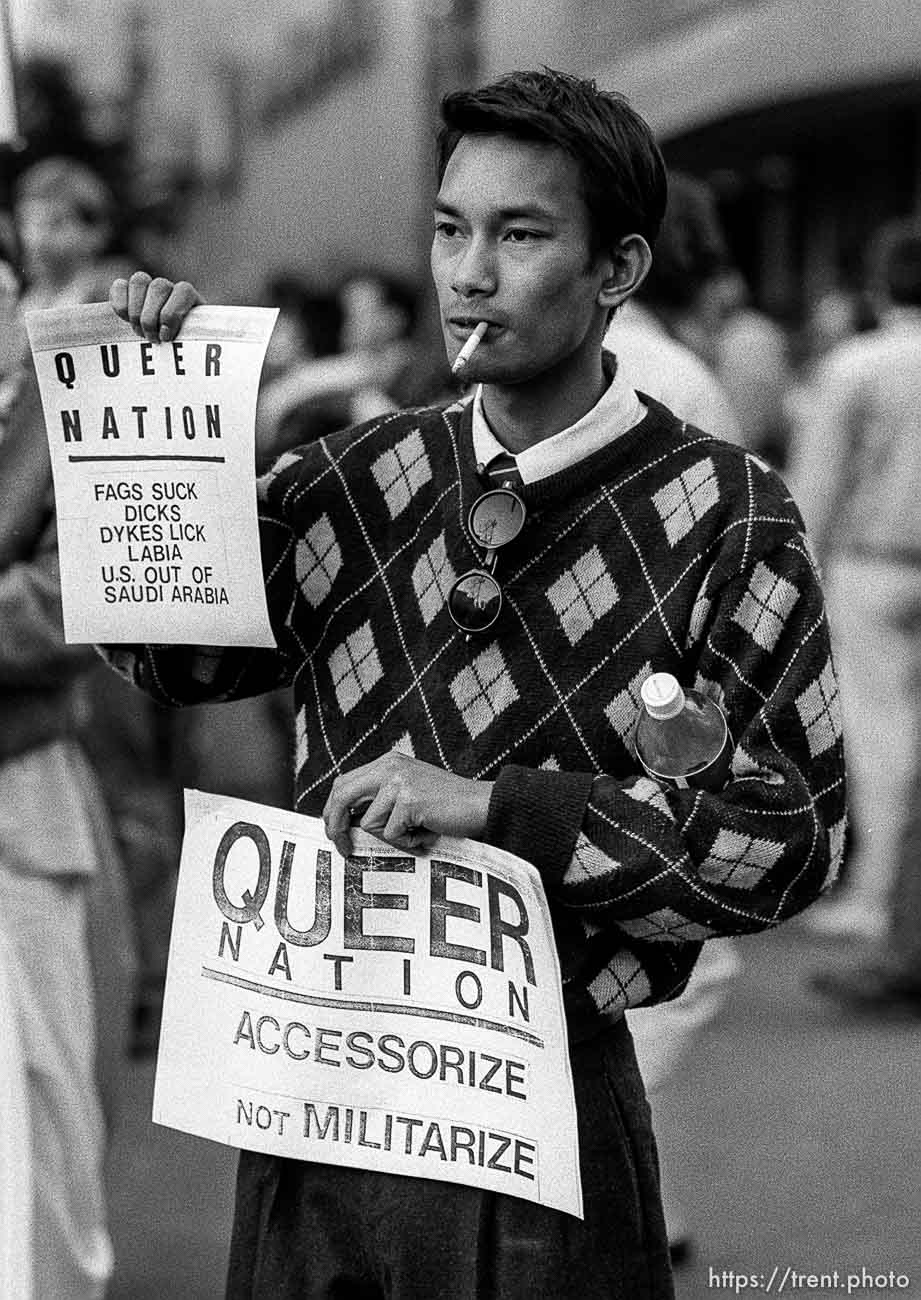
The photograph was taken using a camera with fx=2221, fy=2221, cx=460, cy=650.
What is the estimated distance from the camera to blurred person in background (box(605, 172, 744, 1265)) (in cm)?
389

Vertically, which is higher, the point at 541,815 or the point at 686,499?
the point at 686,499

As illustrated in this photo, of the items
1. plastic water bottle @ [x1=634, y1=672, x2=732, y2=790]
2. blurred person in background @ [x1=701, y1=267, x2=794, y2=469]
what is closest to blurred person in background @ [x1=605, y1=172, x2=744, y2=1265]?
plastic water bottle @ [x1=634, y1=672, x2=732, y2=790]

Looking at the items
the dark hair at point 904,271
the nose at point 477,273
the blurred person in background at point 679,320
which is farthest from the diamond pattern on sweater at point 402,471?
the dark hair at point 904,271

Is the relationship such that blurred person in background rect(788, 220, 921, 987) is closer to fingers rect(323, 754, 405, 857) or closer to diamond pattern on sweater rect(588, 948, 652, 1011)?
diamond pattern on sweater rect(588, 948, 652, 1011)

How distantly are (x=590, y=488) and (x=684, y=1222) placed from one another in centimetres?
263

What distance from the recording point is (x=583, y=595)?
218cm

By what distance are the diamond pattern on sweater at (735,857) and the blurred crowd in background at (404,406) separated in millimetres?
1455

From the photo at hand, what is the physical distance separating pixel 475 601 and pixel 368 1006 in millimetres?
420

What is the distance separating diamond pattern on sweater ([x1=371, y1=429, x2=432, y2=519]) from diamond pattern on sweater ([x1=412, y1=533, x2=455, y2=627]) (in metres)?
0.07

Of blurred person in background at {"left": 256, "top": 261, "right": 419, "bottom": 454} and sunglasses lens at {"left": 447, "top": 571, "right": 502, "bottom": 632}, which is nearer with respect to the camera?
sunglasses lens at {"left": 447, "top": 571, "right": 502, "bottom": 632}

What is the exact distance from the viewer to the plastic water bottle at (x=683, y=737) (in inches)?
81.2

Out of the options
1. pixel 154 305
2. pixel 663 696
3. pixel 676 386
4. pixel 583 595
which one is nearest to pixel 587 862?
pixel 663 696

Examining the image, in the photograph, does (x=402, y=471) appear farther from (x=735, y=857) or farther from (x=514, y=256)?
(x=735, y=857)

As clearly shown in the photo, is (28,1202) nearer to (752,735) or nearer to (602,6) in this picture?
(752,735)
